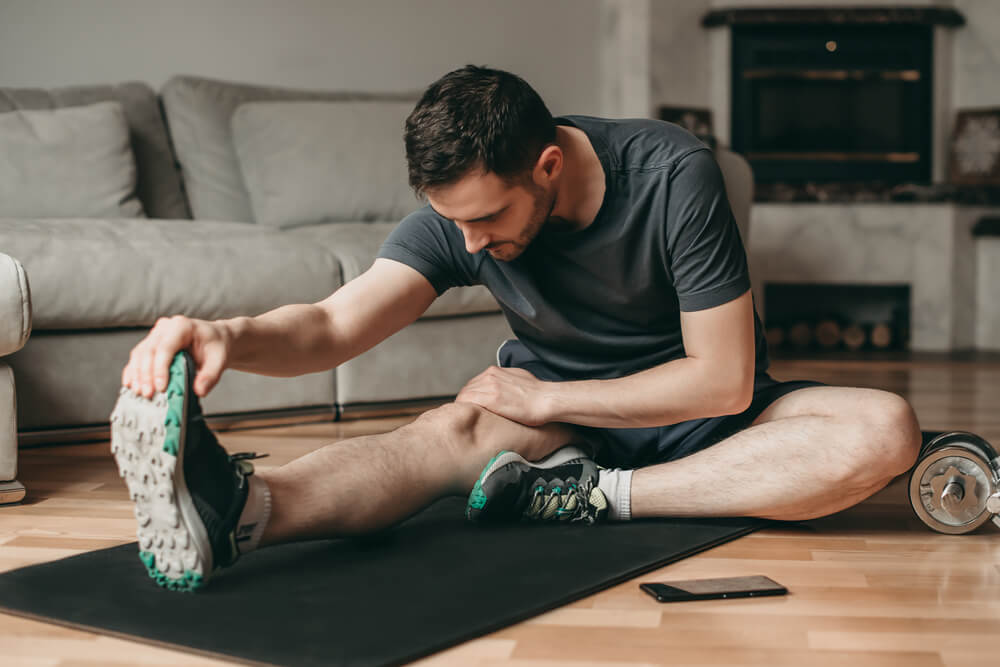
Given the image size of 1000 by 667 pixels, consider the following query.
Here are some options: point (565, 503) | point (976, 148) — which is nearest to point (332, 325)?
point (565, 503)

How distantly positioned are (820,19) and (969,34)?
675mm

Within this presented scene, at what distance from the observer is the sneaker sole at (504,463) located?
4.66ft

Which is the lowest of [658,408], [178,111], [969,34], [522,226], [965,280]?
[965,280]

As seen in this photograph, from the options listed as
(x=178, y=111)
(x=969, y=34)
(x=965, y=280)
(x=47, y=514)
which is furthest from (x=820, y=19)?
(x=47, y=514)

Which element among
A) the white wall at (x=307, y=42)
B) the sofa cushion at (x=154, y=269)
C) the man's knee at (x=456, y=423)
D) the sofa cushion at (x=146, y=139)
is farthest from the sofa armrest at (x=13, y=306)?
the white wall at (x=307, y=42)

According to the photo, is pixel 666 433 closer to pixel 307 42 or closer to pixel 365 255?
pixel 365 255

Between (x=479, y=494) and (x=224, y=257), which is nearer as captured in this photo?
(x=479, y=494)

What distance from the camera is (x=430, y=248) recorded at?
147 cm

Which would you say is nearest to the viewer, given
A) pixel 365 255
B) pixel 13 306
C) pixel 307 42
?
pixel 13 306

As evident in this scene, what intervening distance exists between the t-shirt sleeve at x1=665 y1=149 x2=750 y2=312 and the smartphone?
13.5 inches

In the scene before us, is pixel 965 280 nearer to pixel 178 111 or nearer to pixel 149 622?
pixel 178 111

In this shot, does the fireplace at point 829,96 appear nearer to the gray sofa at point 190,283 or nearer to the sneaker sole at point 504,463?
the gray sofa at point 190,283

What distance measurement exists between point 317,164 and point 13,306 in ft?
4.70

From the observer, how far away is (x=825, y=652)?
3.33 ft
